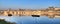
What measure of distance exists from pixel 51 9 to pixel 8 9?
0.80 metres

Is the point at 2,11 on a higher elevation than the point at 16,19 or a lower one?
higher

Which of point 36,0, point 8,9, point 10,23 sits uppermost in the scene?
point 36,0

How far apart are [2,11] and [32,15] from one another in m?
0.57

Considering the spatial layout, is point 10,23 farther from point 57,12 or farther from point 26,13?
point 57,12

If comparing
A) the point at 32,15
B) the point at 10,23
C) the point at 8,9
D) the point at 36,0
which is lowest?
the point at 10,23

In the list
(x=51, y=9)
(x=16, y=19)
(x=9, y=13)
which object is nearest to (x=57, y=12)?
(x=51, y=9)

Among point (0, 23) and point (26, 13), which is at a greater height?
point (26, 13)

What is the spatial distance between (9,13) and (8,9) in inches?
3.0

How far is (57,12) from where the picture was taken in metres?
1.92

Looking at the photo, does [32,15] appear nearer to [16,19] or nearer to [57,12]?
[16,19]

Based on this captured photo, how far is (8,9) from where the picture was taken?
1988mm

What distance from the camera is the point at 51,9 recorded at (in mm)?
1937

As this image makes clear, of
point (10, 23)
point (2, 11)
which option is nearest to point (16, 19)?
point (10, 23)

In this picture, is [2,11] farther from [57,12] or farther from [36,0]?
[57,12]
